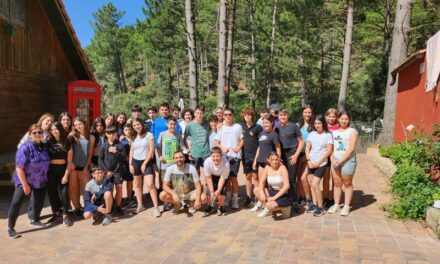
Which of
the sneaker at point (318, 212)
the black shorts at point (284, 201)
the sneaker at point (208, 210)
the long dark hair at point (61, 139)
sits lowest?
the sneaker at point (208, 210)

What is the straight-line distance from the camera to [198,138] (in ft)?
21.8

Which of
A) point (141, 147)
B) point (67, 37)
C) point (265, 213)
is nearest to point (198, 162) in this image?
point (141, 147)

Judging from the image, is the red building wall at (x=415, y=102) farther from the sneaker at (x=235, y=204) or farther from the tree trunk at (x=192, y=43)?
the tree trunk at (x=192, y=43)

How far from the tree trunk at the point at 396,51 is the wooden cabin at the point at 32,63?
1067 centimetres

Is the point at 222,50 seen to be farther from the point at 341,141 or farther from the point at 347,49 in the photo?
the point at 347,49

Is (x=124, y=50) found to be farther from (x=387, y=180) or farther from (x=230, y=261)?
(x=230, y=261)

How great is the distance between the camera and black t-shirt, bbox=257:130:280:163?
6.03 metres

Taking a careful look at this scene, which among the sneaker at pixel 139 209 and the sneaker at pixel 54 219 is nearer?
the sneaker at pixel 54 219

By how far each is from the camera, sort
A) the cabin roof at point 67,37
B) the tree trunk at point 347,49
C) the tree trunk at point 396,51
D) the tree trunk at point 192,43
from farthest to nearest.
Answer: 1. the tree trunk at point 347,49
2. the tree trunk at point 396,51
3. the tree trunk at point 192,43
4. the cabin roof at point 67,37

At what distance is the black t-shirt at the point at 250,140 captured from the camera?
633 centimetres

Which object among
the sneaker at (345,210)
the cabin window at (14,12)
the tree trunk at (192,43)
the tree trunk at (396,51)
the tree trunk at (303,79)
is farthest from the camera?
the tree trunk at (303,79)

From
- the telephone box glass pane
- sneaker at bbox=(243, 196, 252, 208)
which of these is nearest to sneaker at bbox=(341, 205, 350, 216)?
sneaker at bbox=(243, 196, 252, 208)

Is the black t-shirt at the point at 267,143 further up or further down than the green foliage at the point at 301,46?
further down

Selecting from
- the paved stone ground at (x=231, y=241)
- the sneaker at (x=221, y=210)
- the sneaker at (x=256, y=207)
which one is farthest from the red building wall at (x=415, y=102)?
the sneaker at (x=221, y=210)
